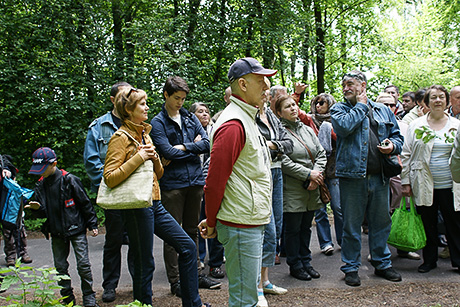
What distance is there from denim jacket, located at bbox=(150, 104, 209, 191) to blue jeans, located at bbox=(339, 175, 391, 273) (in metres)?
1.83

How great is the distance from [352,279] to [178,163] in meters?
2.51

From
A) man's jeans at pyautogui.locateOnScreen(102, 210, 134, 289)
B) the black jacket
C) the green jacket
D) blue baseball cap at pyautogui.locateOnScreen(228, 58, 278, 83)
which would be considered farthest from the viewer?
the green jacket

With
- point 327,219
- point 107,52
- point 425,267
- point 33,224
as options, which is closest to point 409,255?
point 425,267

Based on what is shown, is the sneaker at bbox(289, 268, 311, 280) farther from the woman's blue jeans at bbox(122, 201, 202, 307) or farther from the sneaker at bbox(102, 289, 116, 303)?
the sneaker at bbox(102, 289, 116, 303)

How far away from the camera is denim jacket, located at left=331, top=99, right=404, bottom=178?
468cm

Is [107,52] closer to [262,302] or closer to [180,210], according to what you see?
[180,210]

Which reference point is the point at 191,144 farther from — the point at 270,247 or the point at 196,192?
the point at 270,247

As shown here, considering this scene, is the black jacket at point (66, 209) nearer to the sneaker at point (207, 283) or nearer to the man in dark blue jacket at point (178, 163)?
the man in dark blue jacket at point (178, 163)

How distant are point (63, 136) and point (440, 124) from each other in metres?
8.47

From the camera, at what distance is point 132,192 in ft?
10.8

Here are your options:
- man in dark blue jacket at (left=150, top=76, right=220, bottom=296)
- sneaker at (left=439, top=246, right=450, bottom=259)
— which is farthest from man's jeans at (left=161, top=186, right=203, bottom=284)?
sneaker at (left=439, top=246, right=450, bottom=259)

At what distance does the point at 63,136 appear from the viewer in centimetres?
1005

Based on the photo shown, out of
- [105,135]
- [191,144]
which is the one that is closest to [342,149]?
[191,144]

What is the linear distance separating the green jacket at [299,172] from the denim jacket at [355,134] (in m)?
0.38
